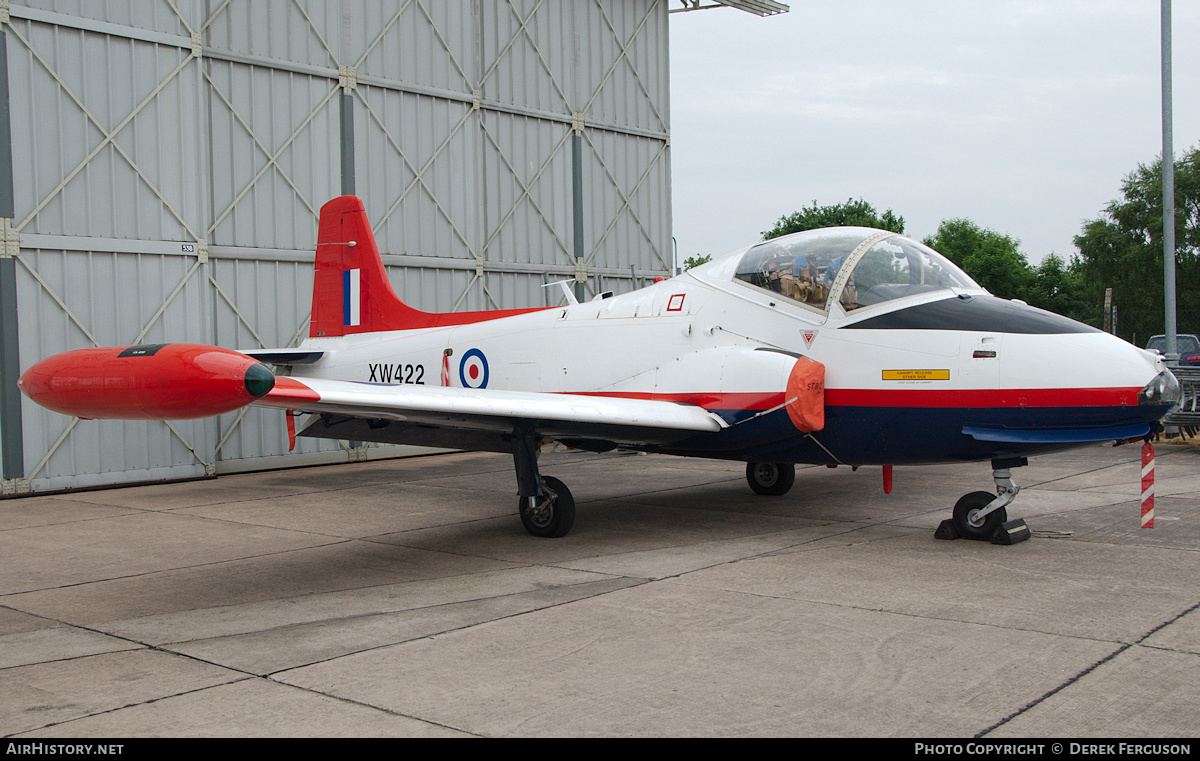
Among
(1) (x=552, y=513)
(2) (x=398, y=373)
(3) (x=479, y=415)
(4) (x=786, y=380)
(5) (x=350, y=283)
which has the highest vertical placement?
(5) (x=350, y=283)

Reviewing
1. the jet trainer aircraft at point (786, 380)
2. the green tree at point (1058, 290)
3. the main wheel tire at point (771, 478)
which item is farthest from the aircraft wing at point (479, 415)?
the green tree at point (1058, 290)

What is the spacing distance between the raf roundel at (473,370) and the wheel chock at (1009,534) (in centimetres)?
493

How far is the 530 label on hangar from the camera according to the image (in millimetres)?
9820

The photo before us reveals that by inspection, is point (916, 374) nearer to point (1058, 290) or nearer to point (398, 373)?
point (398, 373)

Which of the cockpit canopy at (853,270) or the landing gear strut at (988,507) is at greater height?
the cockpit canopy at (853,270)

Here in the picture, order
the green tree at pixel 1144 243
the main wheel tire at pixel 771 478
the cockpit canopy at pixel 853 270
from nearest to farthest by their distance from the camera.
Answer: the cockpit canopy at pixel 853 270, the main wheel tire at pixel 771 478, the green tree at pixel 1144 243

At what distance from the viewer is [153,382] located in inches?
176

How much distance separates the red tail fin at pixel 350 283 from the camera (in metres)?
10.8

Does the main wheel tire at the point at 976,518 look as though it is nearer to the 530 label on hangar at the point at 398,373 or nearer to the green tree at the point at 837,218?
the 530 label on hangar at the point at 398,373

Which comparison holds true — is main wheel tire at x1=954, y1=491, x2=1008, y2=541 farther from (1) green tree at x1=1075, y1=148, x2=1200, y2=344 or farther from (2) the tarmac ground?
(1) green tree at x1=1075, y1=148, x2=1200, y2=344

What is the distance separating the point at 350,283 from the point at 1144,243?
36.4 m

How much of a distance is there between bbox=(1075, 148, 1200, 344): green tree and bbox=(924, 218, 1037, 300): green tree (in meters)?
13.4

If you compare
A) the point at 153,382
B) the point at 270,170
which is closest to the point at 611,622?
the point at 153,382

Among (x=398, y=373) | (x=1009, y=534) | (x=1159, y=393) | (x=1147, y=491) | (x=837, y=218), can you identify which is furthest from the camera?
(x=837, y=218)
